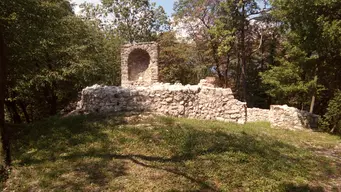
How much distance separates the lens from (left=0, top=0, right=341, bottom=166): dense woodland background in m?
10.6

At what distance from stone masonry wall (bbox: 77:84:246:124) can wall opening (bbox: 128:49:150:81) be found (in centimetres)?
571

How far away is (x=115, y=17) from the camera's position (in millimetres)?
27734

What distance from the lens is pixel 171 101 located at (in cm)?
1138

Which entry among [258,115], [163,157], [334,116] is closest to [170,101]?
[163,157]

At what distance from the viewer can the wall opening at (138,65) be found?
1712 cm

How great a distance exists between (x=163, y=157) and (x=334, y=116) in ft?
33.5

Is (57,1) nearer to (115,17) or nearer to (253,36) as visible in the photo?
(115,17)

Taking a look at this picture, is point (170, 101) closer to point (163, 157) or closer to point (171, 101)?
point (171, 101)

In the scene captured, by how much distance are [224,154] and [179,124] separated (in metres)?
2.91

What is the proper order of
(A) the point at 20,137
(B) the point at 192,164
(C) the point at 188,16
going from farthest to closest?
(C) the point at 188,16 → (A) the point at 20,137 → (B) the point at 192,164

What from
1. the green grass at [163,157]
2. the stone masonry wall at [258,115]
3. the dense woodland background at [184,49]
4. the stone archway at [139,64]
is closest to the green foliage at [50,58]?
the dense woodland background at [184,49]

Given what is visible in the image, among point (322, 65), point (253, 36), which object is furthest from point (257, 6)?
point (322, 65)

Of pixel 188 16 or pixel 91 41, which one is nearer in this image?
pixel 91 41

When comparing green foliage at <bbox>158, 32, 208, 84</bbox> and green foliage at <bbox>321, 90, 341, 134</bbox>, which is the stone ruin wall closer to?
green foliage at <bbox>321, 90, 341, 134</bbox>
